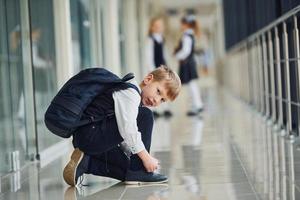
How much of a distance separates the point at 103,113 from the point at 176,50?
6.29m

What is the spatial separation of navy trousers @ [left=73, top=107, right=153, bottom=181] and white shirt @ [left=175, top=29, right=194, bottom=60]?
5882mm

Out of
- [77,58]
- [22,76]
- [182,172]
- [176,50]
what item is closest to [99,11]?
[176,50]

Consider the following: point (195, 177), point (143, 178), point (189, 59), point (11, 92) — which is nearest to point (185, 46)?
point (189, 59)

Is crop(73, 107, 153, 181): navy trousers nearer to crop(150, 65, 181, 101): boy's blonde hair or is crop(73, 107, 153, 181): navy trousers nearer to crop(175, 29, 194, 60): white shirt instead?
crop(150, 65, 181, 101): boy's blonde hair

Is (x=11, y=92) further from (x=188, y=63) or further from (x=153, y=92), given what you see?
(x=188, y=63)

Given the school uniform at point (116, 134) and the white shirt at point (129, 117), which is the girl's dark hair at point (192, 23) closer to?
the school uniform at point (116, 134)

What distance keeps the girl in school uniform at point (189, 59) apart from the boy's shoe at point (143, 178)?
5744 mm

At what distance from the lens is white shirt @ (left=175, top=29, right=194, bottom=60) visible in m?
9.34

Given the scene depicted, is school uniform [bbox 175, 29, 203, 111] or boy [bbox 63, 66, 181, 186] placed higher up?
school uniform [bbox 175, 29, 203, 111]

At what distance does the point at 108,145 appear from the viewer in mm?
3379

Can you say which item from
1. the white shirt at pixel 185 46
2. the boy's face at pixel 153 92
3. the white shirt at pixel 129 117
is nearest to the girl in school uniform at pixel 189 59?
the white shirt at pixel 185 46

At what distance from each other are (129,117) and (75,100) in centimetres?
28

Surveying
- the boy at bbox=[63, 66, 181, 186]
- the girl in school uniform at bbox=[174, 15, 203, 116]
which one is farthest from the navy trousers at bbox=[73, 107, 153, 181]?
the girl in school uniform at bbox=[174, 15, 203, 116]

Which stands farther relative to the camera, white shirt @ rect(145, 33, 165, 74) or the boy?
white shirt @ rect(145, 33, 165, 74)
